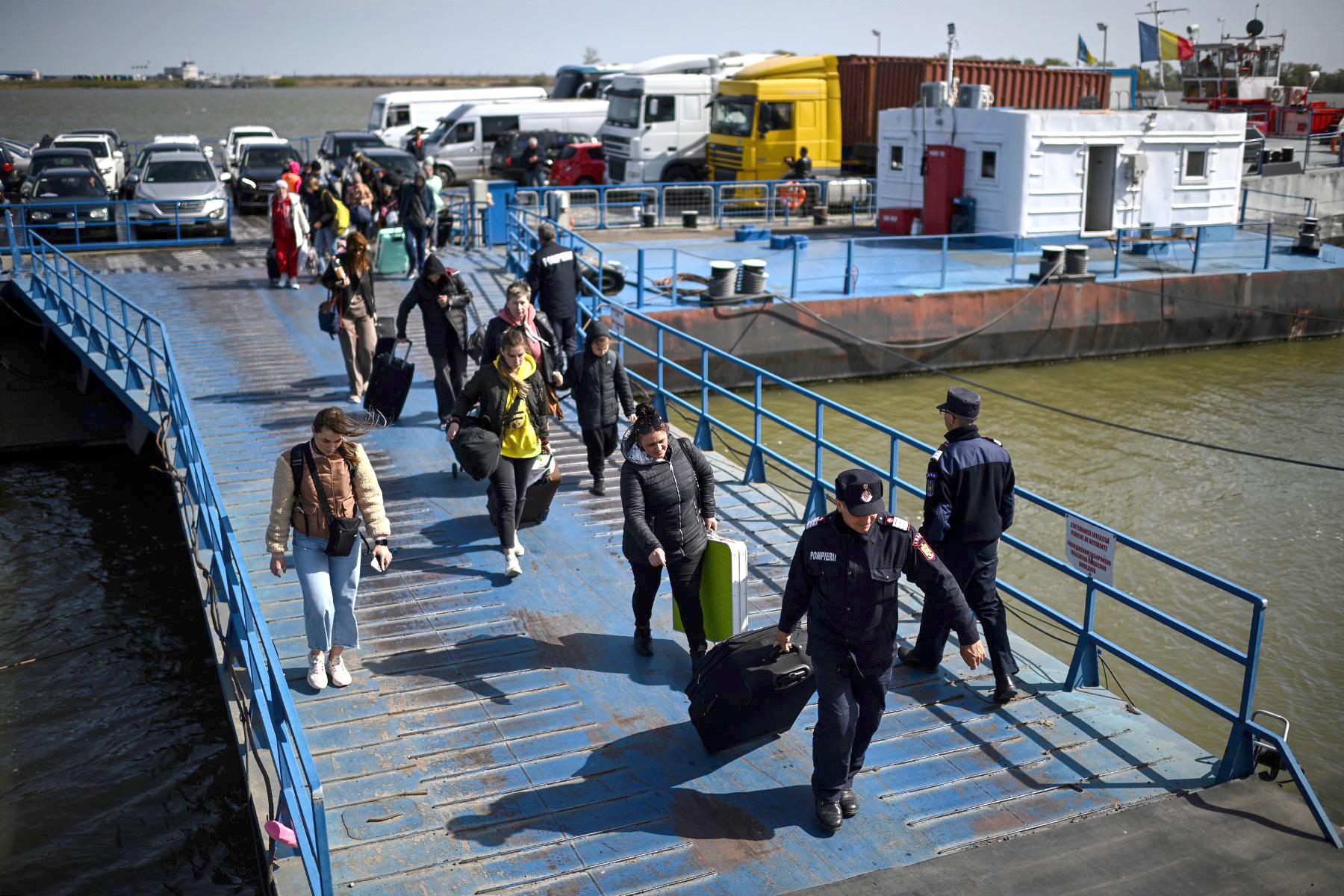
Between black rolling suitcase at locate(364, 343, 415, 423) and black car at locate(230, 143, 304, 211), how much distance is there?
15535 mm

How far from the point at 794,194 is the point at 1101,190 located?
651 cm

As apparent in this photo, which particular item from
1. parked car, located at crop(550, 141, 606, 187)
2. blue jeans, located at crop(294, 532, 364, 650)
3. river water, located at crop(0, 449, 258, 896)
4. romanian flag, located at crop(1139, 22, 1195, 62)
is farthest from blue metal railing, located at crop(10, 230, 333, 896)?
romanian flag, located at crop(1139, 22, 1195, 62)

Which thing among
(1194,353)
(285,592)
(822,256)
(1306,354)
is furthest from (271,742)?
(1306,354)

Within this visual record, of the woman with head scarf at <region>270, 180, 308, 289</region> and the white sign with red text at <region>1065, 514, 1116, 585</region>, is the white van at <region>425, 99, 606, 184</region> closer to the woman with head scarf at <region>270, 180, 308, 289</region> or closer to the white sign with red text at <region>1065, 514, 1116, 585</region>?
the woman with head scarf at <region>270, 180, 308, 289</region>

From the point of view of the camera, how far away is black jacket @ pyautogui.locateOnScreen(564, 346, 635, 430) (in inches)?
362

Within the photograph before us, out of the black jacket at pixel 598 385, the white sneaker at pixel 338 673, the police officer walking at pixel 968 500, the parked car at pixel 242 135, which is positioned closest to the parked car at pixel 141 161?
the parked car at pixel 242 135

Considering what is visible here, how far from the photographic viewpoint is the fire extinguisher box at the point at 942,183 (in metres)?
22.0

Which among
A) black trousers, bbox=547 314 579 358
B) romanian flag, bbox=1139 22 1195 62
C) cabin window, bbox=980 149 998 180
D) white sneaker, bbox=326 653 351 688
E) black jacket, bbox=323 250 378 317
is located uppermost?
romanian flag, bbox=1139 22 1195 62

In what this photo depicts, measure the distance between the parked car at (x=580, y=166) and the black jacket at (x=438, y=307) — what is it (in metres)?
20.6

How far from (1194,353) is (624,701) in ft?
55.8

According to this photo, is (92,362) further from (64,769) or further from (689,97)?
(689,97)

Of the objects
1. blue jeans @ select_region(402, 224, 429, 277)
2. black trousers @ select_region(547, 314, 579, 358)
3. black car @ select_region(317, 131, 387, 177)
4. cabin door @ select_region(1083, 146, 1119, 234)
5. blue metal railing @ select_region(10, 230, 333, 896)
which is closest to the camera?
blue metal railing @ select_region(10, 230, 333, 896)

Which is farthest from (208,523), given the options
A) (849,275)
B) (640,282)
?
(849,275)

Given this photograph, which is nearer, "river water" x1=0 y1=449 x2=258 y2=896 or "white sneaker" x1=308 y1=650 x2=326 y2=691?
"white sneaker" x1=308 y1=650 x2=326 y2=691
